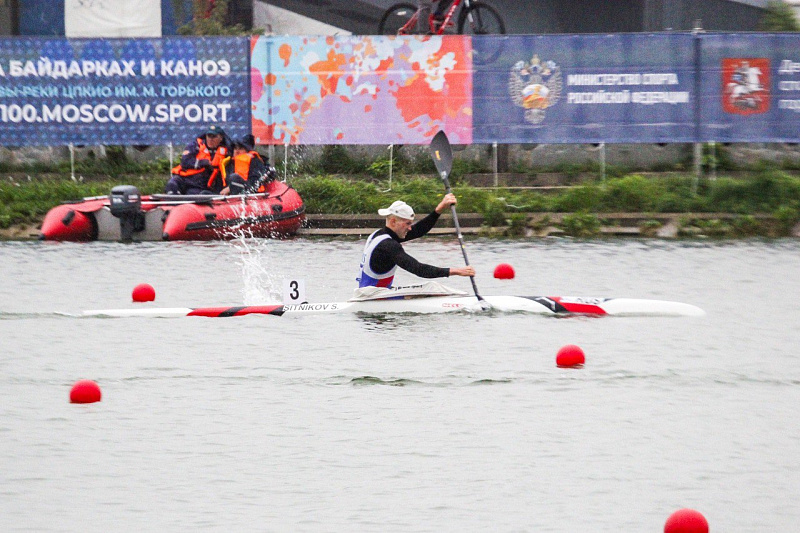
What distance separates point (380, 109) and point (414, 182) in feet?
4.15

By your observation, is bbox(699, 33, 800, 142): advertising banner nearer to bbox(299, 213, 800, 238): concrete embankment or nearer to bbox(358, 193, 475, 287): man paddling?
bbox(299, 213, 800, 238): concrete embankment

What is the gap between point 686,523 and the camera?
710 centimetres

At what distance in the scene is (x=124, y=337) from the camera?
13.4m

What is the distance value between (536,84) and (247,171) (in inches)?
182

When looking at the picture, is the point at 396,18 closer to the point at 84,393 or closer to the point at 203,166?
the point at 203,166

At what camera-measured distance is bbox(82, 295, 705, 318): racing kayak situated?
13.8 meters

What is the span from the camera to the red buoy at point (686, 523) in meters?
7.09

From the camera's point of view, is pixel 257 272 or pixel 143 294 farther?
pixel 257 272

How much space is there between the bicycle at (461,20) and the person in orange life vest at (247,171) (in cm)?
364

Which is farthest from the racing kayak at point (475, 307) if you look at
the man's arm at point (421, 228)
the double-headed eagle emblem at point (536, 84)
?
the double-headed eagle emblem at point (536, 84)

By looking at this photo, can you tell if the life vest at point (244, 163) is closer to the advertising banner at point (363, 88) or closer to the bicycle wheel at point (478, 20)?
the advertising banner at point (363, 88)

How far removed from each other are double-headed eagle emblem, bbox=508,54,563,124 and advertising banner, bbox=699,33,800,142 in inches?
88.8

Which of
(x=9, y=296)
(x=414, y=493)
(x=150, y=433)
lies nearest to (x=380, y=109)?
(x=9, y=296)

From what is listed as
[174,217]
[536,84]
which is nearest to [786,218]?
[536,84]
